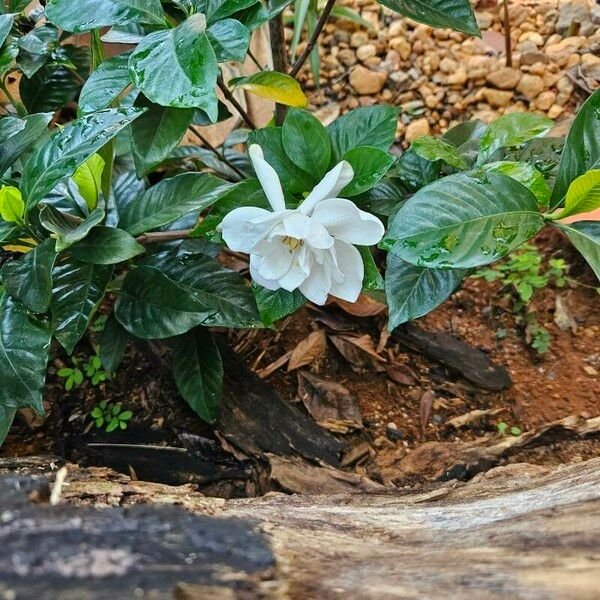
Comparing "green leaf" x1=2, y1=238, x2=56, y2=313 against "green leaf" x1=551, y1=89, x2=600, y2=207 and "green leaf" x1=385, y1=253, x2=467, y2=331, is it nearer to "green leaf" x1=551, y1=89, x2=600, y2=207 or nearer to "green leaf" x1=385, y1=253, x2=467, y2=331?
"green leaf" x1=385, y1=253, x2=467, y2=331

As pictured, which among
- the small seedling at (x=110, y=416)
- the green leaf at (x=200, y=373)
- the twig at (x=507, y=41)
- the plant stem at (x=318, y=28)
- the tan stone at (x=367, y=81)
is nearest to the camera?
the plant stem at (x=318, y=28)

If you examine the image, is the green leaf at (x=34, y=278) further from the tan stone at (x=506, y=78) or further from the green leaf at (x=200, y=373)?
the tan stone at (x=506, y=78)

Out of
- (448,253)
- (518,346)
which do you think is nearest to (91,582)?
(448,253)

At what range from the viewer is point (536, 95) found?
8.14ft

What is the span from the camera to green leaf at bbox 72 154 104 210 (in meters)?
1.12

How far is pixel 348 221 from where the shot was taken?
955 millimetres

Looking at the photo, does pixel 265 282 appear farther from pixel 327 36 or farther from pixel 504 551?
pixel 327 36

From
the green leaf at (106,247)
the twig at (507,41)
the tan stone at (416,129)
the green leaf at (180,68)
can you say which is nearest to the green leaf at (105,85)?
the green leaf at (180,68)

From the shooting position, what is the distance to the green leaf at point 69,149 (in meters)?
0.91

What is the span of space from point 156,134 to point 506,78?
1928mm

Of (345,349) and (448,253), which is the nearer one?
(448,253)

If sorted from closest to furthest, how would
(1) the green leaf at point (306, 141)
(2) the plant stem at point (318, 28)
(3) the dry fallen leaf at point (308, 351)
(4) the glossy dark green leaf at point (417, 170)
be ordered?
1. (1) the green leaf at point (306, 141)
2. (4) the glossy dark green leaf at point (417, 170)
3. (2) the plant stem at point (318, 28)
4. (3) the dry fallen leaf at point (308, 351)

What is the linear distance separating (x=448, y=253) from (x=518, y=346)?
1018 millimetres

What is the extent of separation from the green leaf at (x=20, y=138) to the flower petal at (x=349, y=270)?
1.91ft
